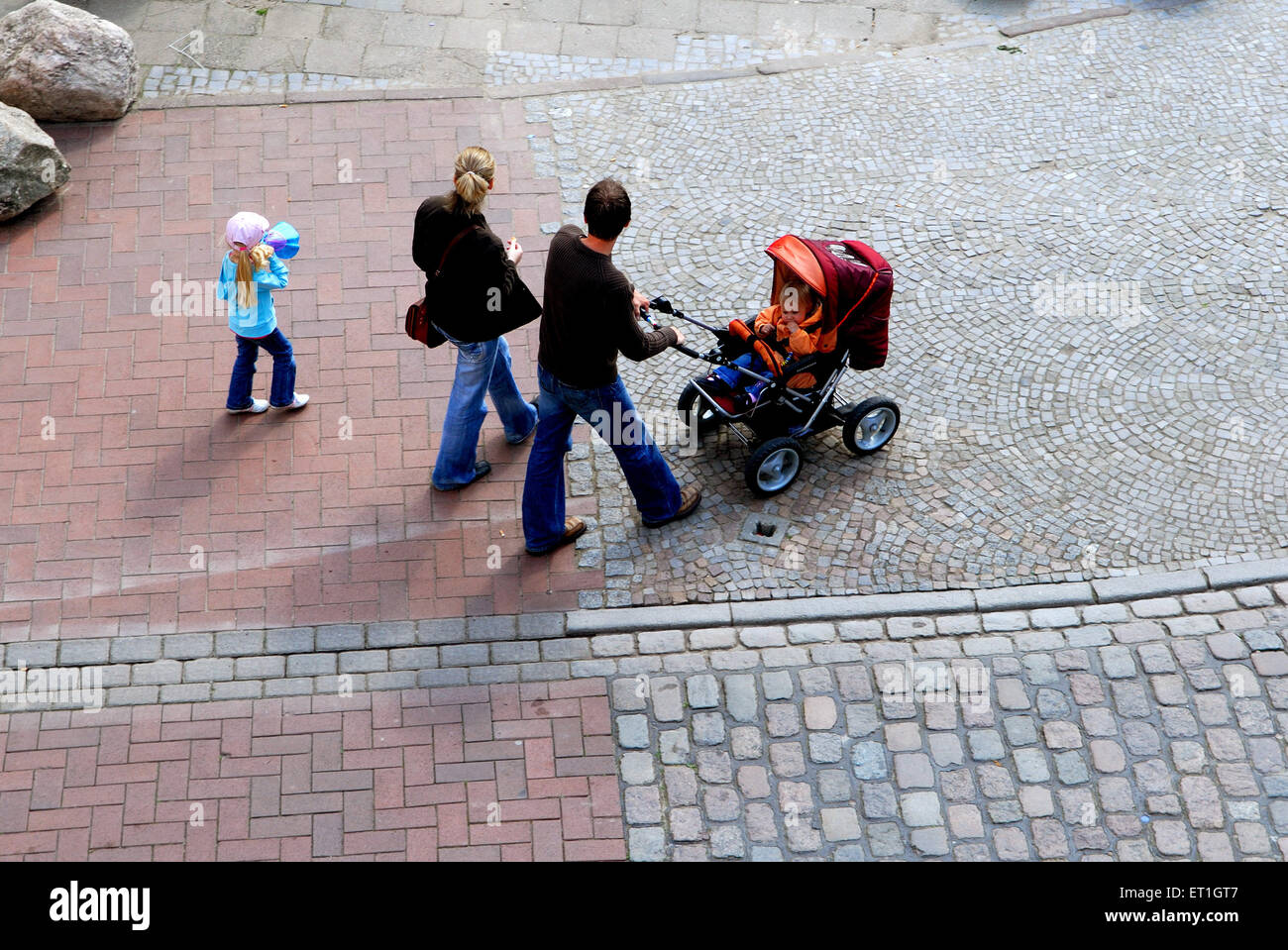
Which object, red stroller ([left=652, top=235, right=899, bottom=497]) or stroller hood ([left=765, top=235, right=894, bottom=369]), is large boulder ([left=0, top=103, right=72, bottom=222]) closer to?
red stroller ([left=652, top=235, right=899, bottom=497])

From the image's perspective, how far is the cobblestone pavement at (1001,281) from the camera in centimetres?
655

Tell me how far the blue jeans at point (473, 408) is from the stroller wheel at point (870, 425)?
6.12 feet

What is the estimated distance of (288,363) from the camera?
692cm

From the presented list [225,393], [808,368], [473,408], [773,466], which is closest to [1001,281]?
[808,368]

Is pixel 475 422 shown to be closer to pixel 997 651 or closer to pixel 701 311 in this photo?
pixel 701 311

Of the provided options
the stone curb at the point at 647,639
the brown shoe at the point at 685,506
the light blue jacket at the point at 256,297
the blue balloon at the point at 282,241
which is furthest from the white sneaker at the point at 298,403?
the brown shoe at the point at 685,506

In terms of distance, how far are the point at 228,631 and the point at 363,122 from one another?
4406 millimetres

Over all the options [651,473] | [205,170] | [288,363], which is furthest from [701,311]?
[205,170]

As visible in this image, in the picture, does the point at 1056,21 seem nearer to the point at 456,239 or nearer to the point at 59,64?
the point at 456,239

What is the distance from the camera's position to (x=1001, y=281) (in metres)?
7.90

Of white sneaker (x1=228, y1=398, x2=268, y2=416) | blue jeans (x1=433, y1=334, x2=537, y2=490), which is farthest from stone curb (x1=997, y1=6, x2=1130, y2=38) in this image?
white sneaker (x1=228, y1=398, x2=268, y2=416)

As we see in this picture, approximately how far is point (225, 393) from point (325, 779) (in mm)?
2709

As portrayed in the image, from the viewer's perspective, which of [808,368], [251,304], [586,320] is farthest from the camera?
[251,304]

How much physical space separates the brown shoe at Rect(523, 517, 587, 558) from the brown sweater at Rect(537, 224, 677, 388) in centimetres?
98
